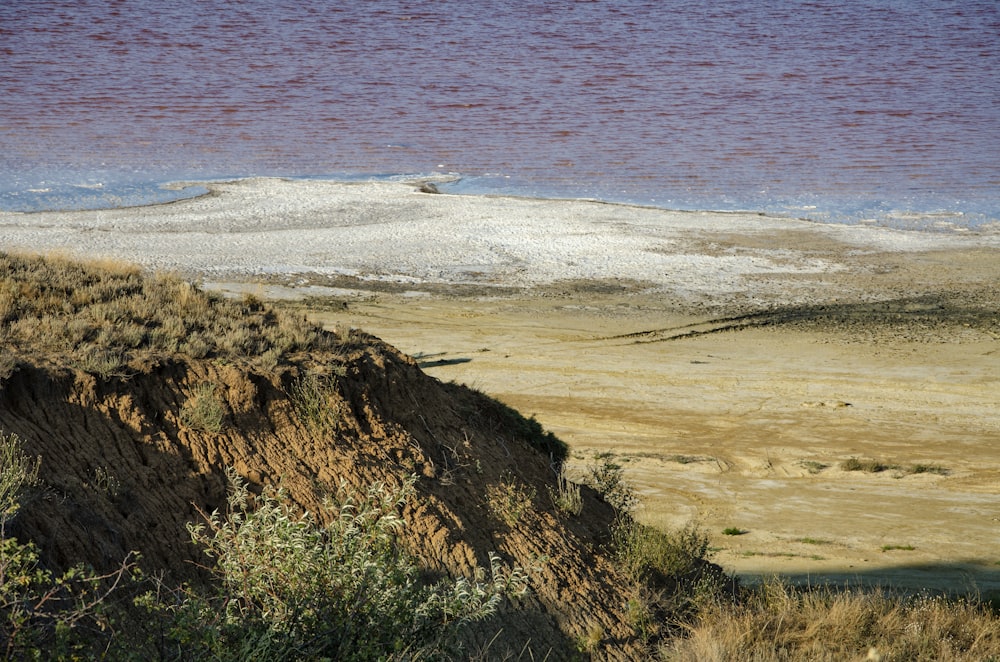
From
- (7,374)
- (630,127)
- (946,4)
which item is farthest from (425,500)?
(946,4)

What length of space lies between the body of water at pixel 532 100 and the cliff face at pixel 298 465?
23.4 meters

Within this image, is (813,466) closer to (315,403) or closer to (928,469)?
(928,469)

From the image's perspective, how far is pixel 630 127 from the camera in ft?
147

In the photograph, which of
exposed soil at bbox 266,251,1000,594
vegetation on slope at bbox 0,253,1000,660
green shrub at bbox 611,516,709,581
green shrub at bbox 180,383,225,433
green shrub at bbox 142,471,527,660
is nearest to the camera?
green shrub at bbox 142,471,527,660

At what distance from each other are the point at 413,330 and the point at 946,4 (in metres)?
75.7

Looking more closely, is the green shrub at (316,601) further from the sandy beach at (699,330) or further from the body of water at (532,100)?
the body of water at (532,100)

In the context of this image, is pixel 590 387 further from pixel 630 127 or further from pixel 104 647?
pixel 630 127

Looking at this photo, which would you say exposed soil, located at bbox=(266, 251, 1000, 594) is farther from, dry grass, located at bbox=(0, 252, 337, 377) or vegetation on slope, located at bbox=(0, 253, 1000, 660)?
dry grass, located at bbox=(0, 252, 337, 377)

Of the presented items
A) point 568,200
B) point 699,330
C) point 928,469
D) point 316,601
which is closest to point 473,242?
point 568,200

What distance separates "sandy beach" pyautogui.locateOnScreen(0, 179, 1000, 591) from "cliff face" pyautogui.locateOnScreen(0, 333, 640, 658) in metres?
3.35

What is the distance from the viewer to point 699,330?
19906mm

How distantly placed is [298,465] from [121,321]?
1809 mm

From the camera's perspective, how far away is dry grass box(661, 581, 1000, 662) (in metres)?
7.49

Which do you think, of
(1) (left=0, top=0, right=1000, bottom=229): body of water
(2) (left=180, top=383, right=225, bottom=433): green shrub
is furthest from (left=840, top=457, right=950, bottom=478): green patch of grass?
(1) (left=0, top=0, right=1000, bottom=229): body of water
